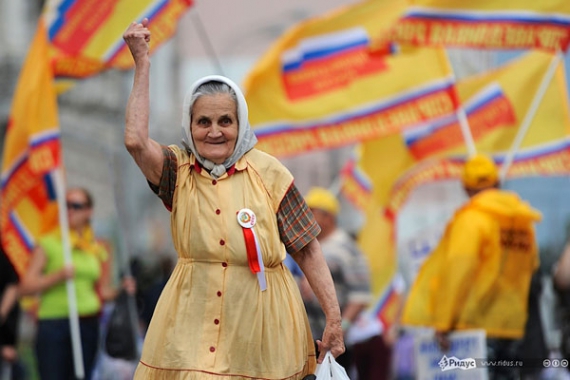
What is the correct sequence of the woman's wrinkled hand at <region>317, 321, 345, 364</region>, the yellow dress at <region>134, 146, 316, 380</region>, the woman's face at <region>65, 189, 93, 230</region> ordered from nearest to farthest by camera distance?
the yellow dress at <region>134, 146, 316, 380</region> → the woman's wrinkled hand at <region>317, 321, 345, 364</region> → the woman's face at <region>65, 189, 93, 230</region>

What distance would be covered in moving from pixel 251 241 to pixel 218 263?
0.51ft

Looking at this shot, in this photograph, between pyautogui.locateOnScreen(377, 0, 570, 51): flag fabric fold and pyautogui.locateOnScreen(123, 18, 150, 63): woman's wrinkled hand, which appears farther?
pyautogui.locateOnScreen(377, 0, 570, 51): flag fabric fold

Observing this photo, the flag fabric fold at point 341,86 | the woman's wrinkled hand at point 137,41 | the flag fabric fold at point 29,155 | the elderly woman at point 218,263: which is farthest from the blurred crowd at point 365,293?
the woman's wrinkled hand at point 137,41

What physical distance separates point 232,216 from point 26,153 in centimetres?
584

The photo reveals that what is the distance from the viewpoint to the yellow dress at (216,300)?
574cm

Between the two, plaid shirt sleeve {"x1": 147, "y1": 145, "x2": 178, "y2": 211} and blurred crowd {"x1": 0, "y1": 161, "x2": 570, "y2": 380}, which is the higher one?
plaid shirt sleeve {"x1": 147, "y1": 145, "x2": 178, "y2": 211}

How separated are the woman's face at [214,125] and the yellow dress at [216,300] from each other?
0.31 feet

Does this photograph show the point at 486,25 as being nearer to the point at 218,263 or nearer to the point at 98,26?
the point at 98,26

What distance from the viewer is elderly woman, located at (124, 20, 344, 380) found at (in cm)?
575

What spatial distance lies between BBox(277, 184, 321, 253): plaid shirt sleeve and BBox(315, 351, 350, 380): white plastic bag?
457 millimetres

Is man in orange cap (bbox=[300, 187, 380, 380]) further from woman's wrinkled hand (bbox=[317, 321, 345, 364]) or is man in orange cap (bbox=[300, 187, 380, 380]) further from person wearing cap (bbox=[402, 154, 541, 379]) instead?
woman's wrinkled hand (bbox=[317, 321, 345, 364])

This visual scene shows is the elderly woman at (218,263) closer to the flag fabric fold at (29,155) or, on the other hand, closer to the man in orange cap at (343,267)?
the man in orange cap at (343,267)

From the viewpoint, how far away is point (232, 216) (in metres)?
5.78

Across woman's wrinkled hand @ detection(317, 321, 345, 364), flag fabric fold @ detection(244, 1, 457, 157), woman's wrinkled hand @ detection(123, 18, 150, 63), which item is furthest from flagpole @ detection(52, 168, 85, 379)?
woman's wrinkled hand @ detection(123, 18, 150, 63)
